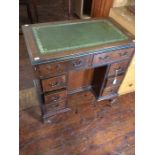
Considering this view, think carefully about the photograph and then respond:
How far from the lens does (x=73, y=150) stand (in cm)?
125

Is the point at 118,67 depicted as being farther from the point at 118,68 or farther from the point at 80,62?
the point at 80,62

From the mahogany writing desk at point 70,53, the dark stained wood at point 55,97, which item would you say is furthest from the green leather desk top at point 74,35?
the dark stained wood at point 55,97

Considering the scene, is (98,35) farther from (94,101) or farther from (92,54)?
(94,101)

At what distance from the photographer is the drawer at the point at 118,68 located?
3.97 feet

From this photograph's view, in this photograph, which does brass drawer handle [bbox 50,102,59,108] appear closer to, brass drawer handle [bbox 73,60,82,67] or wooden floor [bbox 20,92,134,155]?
wooden floor [bbox 20,92,134,155]

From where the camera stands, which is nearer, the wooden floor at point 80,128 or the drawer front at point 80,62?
the drawer front at point 80,62

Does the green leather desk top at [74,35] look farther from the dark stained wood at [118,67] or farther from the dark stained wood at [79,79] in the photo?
the dark stained wood at [79,79]

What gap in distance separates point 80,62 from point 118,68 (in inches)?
15.4

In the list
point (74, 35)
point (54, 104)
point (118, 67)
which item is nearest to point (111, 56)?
point (118, 67)

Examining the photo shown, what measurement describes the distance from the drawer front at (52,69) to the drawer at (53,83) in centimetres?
5

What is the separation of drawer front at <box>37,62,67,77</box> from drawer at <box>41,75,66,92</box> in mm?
52

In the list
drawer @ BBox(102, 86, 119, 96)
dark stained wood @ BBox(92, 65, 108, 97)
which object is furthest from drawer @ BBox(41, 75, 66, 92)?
drawer @ BBox(102, 86, 119, 96)
